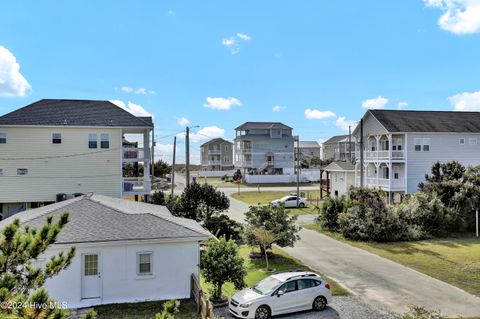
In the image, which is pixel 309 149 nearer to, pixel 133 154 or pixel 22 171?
pixel 133 154

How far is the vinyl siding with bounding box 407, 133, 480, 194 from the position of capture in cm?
4069

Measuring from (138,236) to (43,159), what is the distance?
749 inches

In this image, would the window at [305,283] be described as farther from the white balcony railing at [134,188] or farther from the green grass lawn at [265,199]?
the green grass lawn at [265,199]

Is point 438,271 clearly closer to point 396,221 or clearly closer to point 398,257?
point 398,257

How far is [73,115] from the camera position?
3148 centimetres

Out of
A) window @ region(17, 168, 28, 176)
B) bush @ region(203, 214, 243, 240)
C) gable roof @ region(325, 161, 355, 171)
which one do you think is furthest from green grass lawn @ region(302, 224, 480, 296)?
window @ region(17, 168, 28, 176)

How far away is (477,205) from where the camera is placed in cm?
2881

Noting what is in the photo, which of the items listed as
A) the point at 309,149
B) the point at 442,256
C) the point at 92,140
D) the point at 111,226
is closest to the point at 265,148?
the point at 309,149

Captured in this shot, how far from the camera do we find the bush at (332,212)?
30.0 meters

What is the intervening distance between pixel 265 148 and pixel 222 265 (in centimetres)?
6628

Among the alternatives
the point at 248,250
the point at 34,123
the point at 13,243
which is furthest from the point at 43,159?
the point at 13,243

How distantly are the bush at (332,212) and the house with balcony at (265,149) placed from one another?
155 feet

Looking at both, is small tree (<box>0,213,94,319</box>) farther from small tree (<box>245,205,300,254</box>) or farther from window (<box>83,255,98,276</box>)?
small tree (<box>245,205,300,254</box>)

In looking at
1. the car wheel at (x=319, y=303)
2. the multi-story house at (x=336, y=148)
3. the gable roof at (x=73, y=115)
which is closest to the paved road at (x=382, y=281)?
the car wheel at (x=319, y=303)
